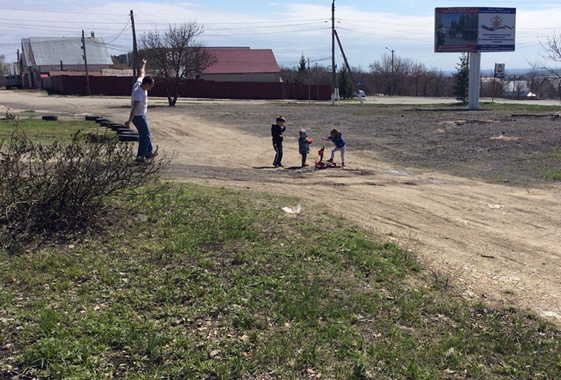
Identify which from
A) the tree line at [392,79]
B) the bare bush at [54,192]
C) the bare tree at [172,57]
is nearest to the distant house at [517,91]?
the tree line at [392,79]

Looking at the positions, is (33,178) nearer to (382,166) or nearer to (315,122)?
(382,166)

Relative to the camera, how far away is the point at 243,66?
70.0 meters

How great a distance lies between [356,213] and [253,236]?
2609mm

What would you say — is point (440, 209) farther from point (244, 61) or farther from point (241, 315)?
point (244, 61)

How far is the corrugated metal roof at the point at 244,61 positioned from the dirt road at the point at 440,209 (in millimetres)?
54375

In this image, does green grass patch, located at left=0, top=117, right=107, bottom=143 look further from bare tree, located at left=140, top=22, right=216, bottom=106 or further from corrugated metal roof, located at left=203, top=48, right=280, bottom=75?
corrugated metal roof, located at left=203, top=48, right=280, bottom=75

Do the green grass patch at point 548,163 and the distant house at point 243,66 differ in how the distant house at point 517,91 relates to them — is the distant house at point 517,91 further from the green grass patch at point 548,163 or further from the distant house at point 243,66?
the green grass patch at point 548,163

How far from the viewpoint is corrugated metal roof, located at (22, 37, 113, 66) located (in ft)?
266

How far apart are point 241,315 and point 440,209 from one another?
5.95 m

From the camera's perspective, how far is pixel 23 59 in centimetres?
8531

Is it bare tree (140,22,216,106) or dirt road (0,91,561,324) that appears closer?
dirt road (0,91,561,324)

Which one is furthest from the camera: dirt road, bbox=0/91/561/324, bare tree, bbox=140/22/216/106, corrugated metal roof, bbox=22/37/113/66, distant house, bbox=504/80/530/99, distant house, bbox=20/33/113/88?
corrugated metal roof, bbox=22/37/113/66

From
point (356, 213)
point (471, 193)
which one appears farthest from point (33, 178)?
point (471, 193)

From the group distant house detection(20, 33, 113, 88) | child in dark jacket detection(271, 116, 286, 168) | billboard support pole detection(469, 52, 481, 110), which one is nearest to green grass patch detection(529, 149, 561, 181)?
child in dark jacket detection(271, 116, 286, 168)
